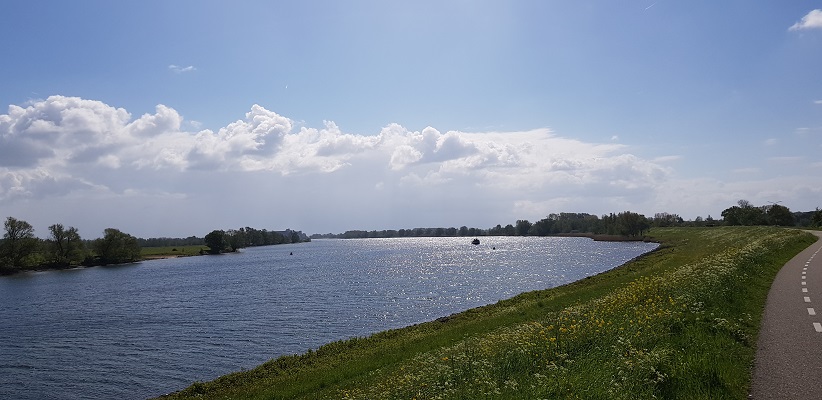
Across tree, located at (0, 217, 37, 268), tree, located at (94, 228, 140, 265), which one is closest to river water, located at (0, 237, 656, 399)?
tree, located at (0, 217, 37, 268)

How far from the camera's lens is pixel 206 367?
30625 mm

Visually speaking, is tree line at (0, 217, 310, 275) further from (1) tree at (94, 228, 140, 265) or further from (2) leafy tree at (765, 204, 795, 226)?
(2) leafy tree at (765, 204, 795, 226)

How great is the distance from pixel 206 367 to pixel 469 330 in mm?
16161

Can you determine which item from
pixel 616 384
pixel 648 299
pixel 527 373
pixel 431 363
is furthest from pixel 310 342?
pixel 616 384

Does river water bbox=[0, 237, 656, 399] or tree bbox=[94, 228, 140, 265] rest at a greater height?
tree bbox=[94, 228, 140, 265]

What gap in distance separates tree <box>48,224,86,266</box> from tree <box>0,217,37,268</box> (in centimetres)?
942

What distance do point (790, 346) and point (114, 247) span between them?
181 m

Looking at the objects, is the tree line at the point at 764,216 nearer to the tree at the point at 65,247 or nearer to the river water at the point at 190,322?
the river water at the point at 190,322

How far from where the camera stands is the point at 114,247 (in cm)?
16062

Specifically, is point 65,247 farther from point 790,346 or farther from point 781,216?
point 781,216

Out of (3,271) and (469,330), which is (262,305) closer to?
(469,330)

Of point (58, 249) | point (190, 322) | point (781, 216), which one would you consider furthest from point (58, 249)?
point (781, 216)

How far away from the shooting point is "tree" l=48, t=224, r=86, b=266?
146125 mm

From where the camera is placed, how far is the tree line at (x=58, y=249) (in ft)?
434
